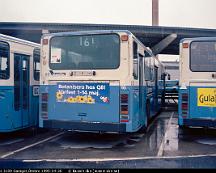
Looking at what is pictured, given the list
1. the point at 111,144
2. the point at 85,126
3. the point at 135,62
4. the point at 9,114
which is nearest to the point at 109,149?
the point at 111,144

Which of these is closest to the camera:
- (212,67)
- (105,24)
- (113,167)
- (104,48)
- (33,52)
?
(113,167)

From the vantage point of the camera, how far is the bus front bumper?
8250mm

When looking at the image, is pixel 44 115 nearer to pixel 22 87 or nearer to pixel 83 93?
pixel 83 93

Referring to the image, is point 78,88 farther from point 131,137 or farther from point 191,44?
point 191,44

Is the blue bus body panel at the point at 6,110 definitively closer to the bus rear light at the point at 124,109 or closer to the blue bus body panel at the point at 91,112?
the blue bus body panel at the point at 91,112

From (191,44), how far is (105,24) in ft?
97.5

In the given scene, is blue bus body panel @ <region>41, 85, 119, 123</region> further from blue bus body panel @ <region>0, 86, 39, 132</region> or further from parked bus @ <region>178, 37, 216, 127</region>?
parked bus @ <region>178, 37, 216, 127</region>

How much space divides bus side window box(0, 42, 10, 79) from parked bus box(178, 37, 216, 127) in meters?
5.27

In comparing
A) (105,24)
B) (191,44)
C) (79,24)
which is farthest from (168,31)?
(191,44)

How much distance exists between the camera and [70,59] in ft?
29.0

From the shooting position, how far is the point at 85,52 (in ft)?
28.7

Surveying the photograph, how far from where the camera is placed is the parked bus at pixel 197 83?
942cm

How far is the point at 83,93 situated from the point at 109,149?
1.67 metres

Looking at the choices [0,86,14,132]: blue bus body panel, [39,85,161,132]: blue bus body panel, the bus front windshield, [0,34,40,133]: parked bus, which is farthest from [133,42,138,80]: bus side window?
[0,86,14,132]: blue bus body panel
